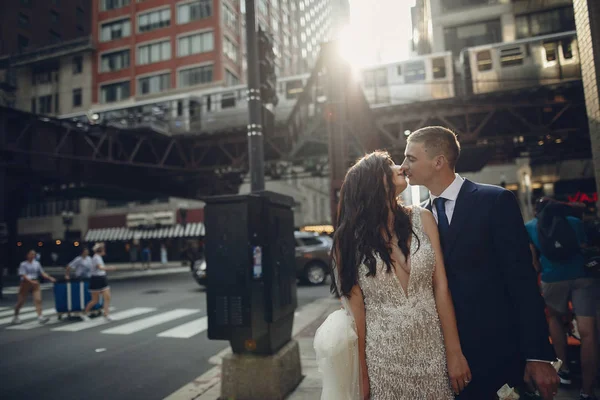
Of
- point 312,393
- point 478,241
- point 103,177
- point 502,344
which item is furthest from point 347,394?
point 103,177

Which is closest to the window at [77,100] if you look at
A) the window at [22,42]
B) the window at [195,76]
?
the window at [195,76]

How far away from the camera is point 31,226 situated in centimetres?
4084

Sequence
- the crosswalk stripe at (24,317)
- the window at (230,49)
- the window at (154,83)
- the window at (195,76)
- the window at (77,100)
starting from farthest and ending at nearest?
the window at (154,83), the window at (195,76), the window at (77,100), the window at (230,49), the crosswalk stripe at (24,317)

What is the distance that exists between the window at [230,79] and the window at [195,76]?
149cm

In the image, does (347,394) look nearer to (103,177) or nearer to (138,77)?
→ (103,177)

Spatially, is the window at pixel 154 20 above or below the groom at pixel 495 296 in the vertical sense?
above

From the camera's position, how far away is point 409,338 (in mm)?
1812

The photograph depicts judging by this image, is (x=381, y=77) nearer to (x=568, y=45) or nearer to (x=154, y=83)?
(x=568, y=45)

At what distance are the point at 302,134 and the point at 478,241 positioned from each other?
12.8m

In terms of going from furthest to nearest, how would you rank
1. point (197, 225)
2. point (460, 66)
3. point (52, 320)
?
point (197, 225) → point (460, 66) → point (52, 320)

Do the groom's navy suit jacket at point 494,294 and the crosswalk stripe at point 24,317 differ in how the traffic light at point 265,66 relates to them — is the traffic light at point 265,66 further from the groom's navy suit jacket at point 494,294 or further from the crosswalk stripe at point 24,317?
the crosswalk stripe at point 24,317

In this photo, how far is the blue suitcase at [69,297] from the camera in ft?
31.2

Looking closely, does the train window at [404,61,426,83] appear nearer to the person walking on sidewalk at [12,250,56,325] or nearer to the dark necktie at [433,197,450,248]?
the person walking on sidewalk at [12,250,56,325]

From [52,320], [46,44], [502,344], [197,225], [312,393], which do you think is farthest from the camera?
[197,225]
